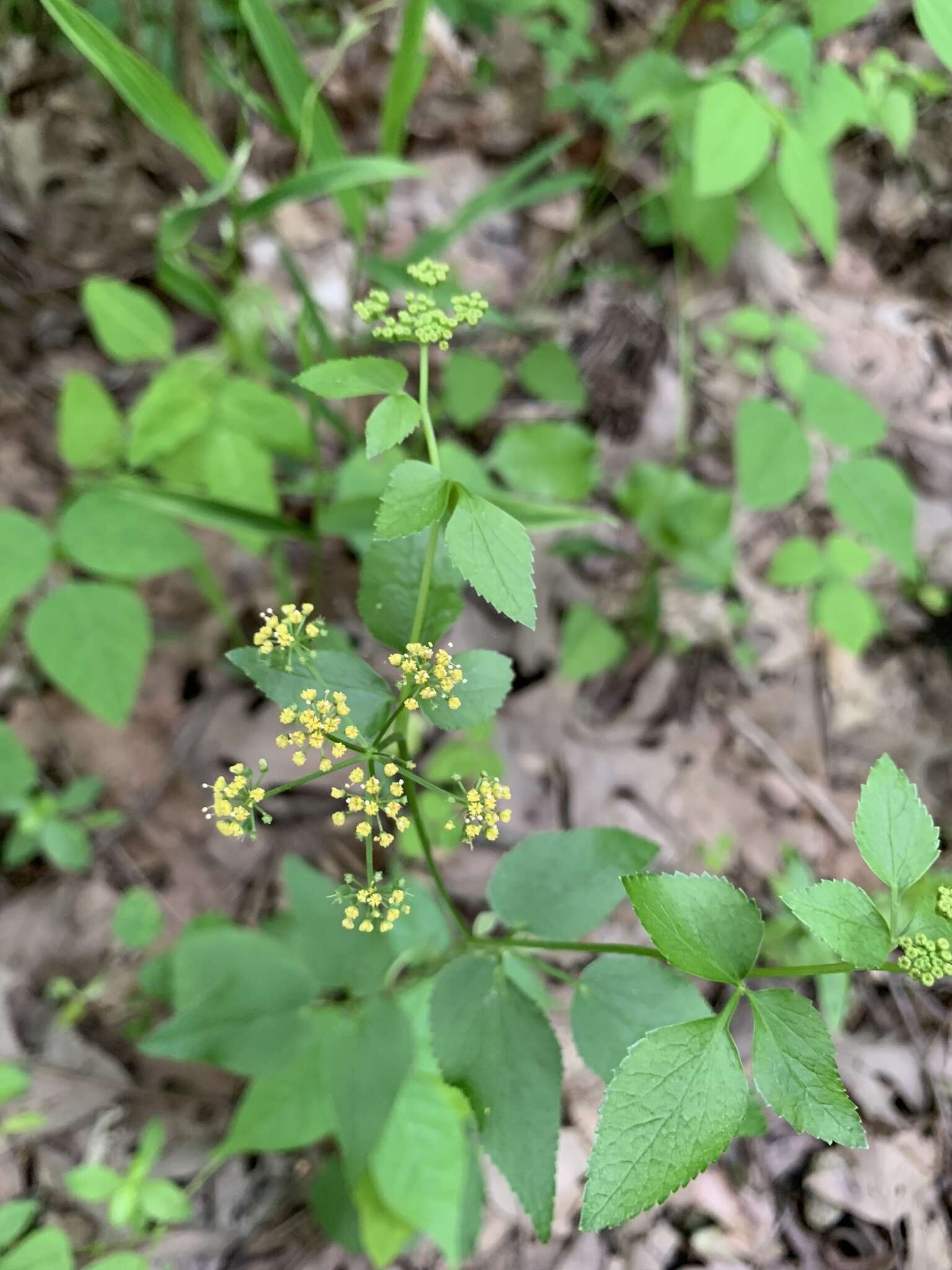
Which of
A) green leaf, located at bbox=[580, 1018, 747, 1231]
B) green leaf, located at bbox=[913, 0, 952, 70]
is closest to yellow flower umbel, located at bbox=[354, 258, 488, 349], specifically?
Result: green leaf, located at bbox=[580, 1018, 747, 1231]

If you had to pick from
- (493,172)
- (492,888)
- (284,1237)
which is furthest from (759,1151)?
(493,172)

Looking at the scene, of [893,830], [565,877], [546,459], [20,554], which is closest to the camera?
[893,830]

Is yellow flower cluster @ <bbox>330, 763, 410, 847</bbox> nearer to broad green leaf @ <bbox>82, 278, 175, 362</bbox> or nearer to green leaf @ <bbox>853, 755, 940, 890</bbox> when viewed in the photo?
green leaf @ <bbox>853, 755, 940, 890</bbox>

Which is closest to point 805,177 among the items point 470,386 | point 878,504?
point 878,504

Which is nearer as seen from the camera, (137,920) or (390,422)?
(390,422)

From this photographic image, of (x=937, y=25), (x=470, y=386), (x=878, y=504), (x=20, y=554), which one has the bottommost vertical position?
(x=20, y=554)

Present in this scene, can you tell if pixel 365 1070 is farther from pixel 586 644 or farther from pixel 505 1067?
pixel 586 644

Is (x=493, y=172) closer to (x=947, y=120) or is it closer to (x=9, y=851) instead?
(x=947, y=120)
